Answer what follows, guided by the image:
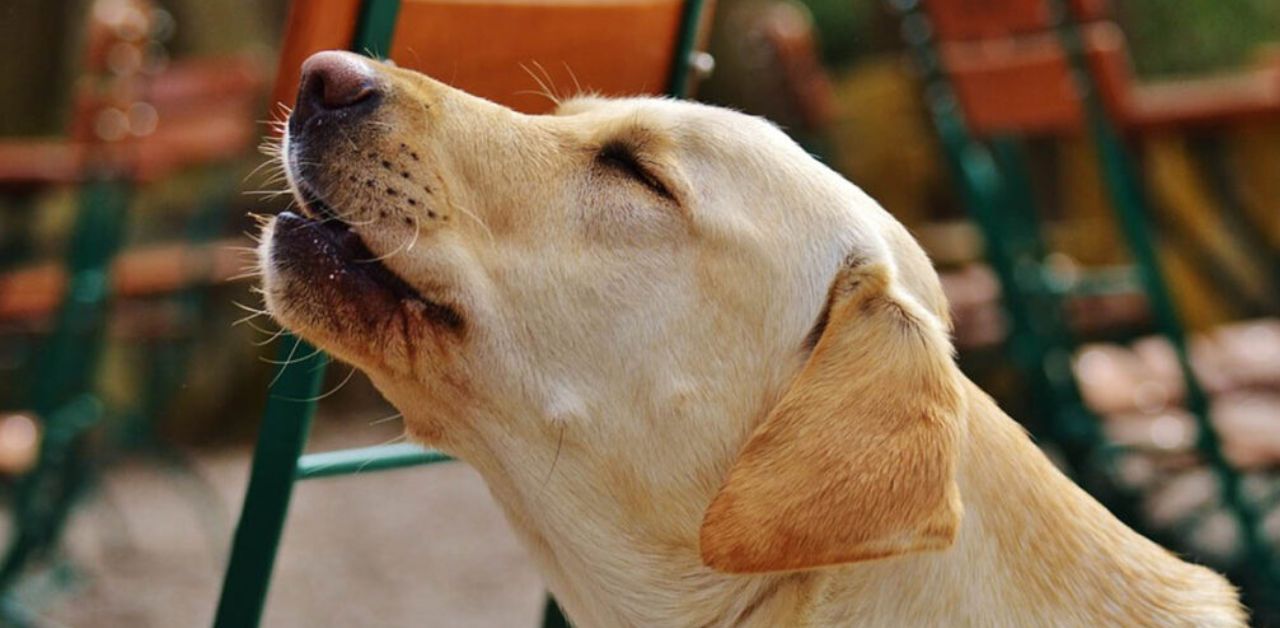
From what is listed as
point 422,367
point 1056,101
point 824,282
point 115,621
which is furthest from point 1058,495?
point 115,621

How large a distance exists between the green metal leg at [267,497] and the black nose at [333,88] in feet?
1.06

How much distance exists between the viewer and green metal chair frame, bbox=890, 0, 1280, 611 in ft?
14.9

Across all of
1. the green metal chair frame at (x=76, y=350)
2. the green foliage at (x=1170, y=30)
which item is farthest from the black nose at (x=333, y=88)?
the green foliage at (x=1170, y=30)

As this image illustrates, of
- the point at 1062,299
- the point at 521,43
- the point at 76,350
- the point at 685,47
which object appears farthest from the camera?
the point at 76,350

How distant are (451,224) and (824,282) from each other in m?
0.51

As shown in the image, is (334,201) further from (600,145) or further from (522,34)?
(522,34)

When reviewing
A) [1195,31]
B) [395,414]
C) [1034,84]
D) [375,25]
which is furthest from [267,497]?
[1195,31]

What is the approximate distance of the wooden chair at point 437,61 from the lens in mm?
2230

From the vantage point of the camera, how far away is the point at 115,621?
5.36 meters

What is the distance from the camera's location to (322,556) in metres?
6.30

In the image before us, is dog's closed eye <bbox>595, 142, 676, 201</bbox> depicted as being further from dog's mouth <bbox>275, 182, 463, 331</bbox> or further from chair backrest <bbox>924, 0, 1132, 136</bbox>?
chair backrest <bbox>924, 0, 1132, 136</bbox>

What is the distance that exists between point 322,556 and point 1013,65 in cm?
314

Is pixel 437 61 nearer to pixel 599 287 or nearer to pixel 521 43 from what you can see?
pixel 521 43

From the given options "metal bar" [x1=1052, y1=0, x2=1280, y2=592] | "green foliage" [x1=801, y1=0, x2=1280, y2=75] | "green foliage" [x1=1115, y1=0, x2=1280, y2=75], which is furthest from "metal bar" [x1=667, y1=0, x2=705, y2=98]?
"green foliage" [x1=1115, y1=0, x2=1280, y2=75]
